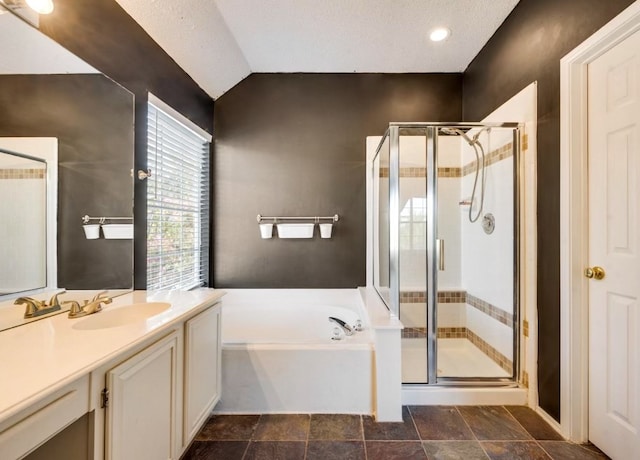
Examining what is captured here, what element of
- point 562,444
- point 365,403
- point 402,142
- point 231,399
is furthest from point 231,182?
point 562,444

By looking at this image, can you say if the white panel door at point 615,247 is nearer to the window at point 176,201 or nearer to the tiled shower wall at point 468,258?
the tiled shower wall at point 468,258

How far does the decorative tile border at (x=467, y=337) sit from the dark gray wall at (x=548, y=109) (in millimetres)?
309

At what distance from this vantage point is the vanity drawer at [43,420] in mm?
634

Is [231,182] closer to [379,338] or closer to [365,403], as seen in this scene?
[379,338]

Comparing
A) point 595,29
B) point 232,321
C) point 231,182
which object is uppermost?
point 595,29

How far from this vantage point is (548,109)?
1.67m

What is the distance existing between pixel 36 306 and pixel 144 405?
63cm

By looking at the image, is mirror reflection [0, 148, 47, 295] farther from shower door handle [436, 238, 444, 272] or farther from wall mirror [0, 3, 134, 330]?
shower door handle [436, 238, 444, 272]

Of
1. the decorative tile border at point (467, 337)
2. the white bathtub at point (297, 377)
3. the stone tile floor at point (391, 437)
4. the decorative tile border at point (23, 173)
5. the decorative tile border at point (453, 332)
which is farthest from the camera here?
the decorative tile border at point (453, 332)

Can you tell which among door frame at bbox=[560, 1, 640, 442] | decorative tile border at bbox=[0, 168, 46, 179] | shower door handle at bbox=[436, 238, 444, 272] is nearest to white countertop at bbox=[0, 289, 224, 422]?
decorative tile border at bbox=[0, 168, 46, 179]

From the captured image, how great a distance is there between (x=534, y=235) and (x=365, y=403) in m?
1.51

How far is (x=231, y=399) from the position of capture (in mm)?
1771

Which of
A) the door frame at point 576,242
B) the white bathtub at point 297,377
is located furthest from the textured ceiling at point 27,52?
the door frame at point 576,242

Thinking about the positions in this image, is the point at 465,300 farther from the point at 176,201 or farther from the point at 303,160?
the point at 176,201
